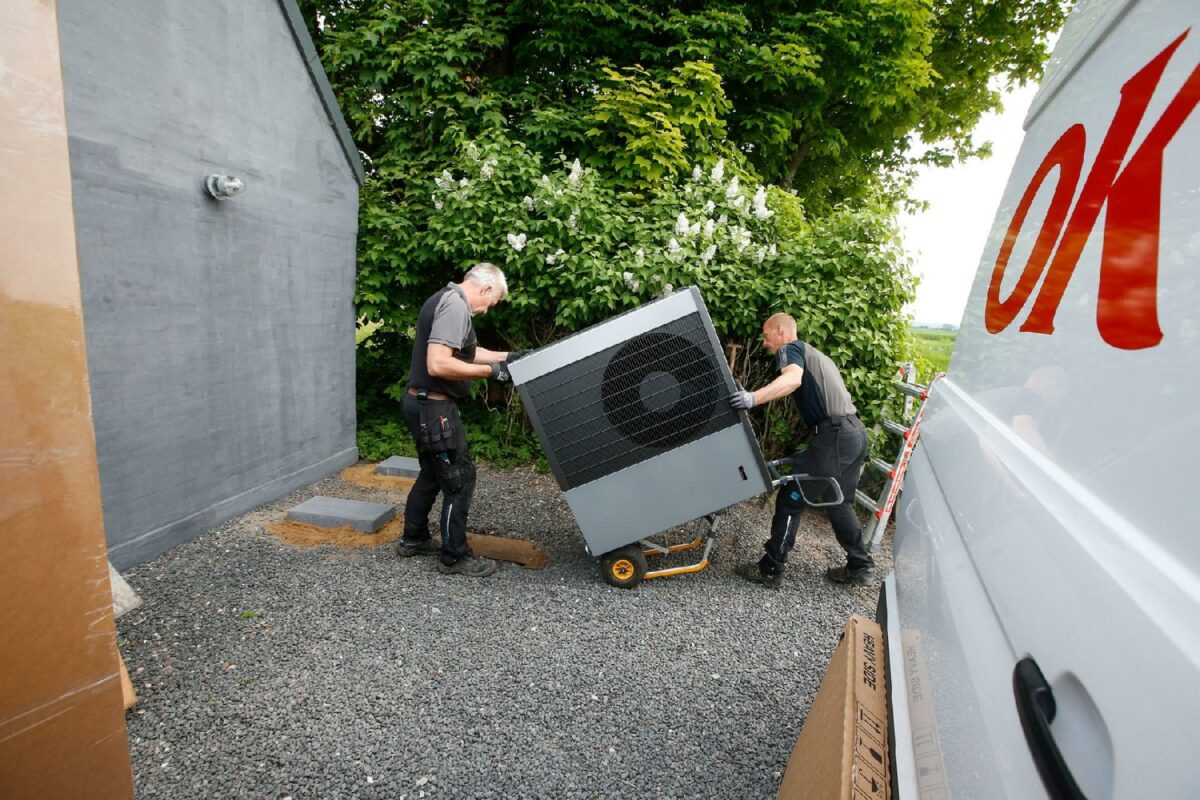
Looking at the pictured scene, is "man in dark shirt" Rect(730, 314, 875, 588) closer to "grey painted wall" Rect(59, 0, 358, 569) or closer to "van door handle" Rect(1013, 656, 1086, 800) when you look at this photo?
"van door handle" Rect(1013, 656, 1086, 800)

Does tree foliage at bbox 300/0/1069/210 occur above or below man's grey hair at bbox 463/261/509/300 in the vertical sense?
above

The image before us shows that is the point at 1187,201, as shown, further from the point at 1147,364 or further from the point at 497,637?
the point at 497,637

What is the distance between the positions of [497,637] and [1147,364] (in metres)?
2.82

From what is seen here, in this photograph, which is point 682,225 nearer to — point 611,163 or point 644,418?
point 611,163

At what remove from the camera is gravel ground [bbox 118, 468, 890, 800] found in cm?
209

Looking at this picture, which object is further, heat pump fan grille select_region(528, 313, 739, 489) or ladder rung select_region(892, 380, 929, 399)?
ladder rung select_region(892, 380, 929, 399)

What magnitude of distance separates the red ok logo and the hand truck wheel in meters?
2.58

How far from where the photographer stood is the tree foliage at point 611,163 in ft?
15.7

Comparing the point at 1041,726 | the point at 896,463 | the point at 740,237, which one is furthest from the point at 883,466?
the point at 1041,726

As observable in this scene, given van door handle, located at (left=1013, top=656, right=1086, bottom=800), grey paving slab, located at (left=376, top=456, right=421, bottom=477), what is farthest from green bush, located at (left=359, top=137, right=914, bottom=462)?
van door handle, located at (left=1013, top=656, right=1086, bottom=800)

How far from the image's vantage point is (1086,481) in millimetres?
789

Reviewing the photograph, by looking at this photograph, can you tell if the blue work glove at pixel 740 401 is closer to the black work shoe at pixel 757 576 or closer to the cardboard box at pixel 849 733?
the cardboard box at pixel 849 733

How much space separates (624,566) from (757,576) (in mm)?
930

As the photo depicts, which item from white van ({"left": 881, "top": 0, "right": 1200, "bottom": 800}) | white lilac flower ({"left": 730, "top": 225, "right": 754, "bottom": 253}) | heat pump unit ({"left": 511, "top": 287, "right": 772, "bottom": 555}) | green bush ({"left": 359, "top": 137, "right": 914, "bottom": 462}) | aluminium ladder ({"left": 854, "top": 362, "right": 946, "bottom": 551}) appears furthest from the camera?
white lilac flower ({"left": 730, "top": 225, "right": 754, "bottom": 253})
